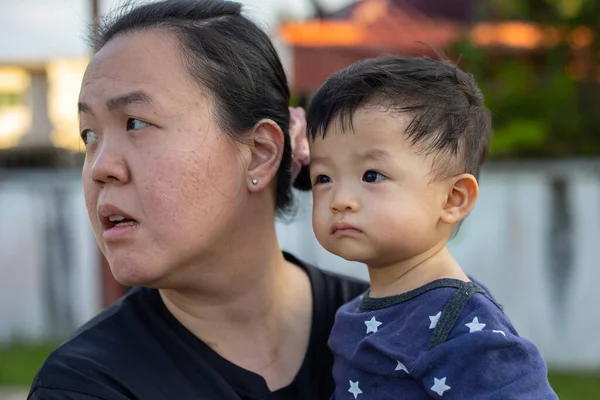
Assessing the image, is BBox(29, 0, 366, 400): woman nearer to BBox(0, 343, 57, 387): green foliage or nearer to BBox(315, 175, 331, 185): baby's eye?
BBox(315, 175, 331, 185): baby's eye

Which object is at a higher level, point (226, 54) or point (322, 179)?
point (226, 54)

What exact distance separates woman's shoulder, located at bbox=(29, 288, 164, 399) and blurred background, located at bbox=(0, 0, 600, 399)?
12.6 ft

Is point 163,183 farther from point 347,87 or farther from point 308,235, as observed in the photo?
point 308,235

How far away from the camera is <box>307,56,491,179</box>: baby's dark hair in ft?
6.36

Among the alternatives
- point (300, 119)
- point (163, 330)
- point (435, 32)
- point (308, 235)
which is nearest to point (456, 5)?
point (435, 32)

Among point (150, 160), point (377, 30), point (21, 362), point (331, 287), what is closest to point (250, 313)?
point (331, 287)

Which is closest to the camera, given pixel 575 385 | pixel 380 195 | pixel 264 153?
pixel 380 195

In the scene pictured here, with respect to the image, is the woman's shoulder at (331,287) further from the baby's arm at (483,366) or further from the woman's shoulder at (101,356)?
the baby's arm at (483,366)

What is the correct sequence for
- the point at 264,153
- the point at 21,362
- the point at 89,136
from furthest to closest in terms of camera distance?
1. the point at 21,362
2. the point at 264,153
3. the point at 89,136

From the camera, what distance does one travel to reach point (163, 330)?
2184mm

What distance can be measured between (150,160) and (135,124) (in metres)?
0.10

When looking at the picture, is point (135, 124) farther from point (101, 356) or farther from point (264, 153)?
point (101, 356)

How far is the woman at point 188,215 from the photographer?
6.69 ft

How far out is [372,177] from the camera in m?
1.94
